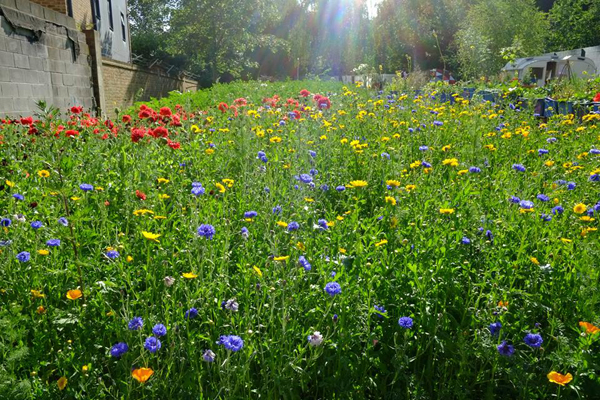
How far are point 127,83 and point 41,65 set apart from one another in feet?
21.1

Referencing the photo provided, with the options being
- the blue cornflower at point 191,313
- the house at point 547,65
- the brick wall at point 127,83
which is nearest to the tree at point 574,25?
the house at point 547,65

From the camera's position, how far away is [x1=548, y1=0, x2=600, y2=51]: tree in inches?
1289

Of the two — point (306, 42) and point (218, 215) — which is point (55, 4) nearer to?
point (218, 215)

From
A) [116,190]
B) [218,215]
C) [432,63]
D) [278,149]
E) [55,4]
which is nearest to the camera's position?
[218,215]

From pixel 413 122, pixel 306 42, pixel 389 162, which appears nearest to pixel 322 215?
pixel 389 162

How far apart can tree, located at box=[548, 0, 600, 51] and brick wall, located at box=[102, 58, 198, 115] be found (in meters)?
28.3

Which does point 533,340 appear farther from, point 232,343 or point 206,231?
point 206,231

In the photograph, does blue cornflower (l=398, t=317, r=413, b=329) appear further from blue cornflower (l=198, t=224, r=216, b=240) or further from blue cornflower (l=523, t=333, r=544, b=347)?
blue cornflower (l=198, t=224, r=216, b=240)

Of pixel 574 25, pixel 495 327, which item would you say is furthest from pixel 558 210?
pixel 574 25

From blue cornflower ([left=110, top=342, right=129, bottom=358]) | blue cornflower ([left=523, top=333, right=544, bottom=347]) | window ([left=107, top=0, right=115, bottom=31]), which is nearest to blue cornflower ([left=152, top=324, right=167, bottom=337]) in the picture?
blue cornflower ([left=110, top=342, right=129, bottom=358])

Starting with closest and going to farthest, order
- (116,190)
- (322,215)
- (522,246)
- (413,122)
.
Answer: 1. (522,246)
2. (116,190)
3. (322,215)
4. (413,122)

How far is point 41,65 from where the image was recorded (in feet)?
25.8

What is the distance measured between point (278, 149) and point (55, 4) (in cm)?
1344

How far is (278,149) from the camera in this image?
14.3 feet
